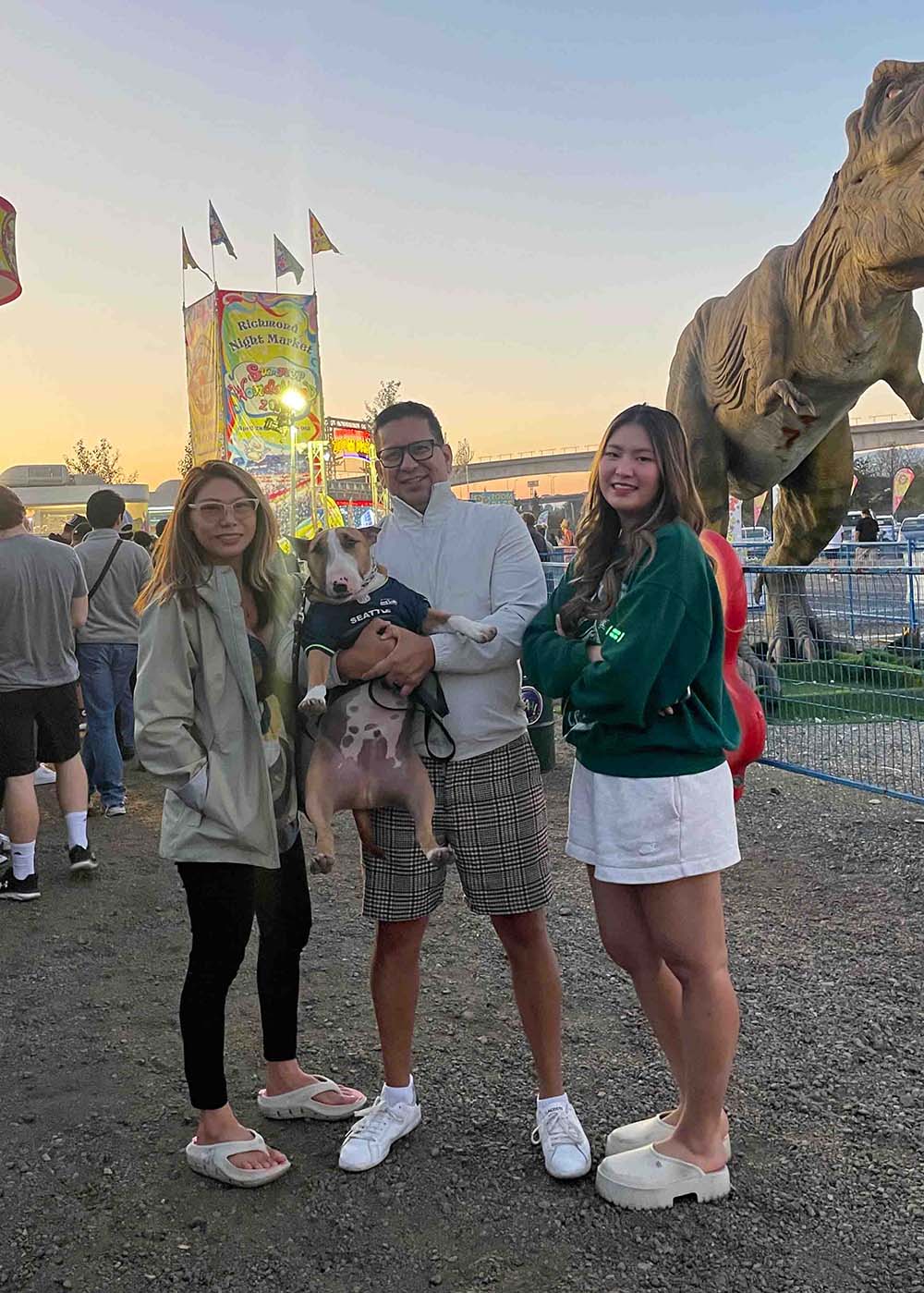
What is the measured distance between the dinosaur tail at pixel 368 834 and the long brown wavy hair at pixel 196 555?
636mm

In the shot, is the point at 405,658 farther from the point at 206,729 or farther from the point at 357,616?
the point at 206,729

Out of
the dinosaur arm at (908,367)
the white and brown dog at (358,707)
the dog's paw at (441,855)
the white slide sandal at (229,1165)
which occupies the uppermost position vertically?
the dinosaur arm at (908,367)

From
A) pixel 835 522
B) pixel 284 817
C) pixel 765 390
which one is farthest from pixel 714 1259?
pixel 835 522

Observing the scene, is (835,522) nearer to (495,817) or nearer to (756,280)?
(756,280)

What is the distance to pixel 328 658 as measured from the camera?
2871 mm

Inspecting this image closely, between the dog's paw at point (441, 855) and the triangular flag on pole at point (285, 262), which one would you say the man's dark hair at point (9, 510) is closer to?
the dog's paw at point (441, 855)

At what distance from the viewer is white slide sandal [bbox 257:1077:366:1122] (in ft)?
10.6

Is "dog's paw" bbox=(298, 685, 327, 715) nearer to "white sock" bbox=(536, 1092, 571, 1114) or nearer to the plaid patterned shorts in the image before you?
the plaid patterned shorts

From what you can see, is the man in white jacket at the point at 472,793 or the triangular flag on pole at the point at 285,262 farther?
the triangular flag on pole at the point at 285,262

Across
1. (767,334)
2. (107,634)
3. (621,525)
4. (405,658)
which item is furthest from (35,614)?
(767,334)

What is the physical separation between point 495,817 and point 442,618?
1.89ft

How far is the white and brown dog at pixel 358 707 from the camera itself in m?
2.83

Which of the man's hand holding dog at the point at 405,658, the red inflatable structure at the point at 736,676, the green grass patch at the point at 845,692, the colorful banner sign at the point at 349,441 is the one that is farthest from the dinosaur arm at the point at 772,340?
the colorful banner sign at the point at 349,441

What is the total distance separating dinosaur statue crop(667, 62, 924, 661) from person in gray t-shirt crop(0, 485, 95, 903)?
181 inches
